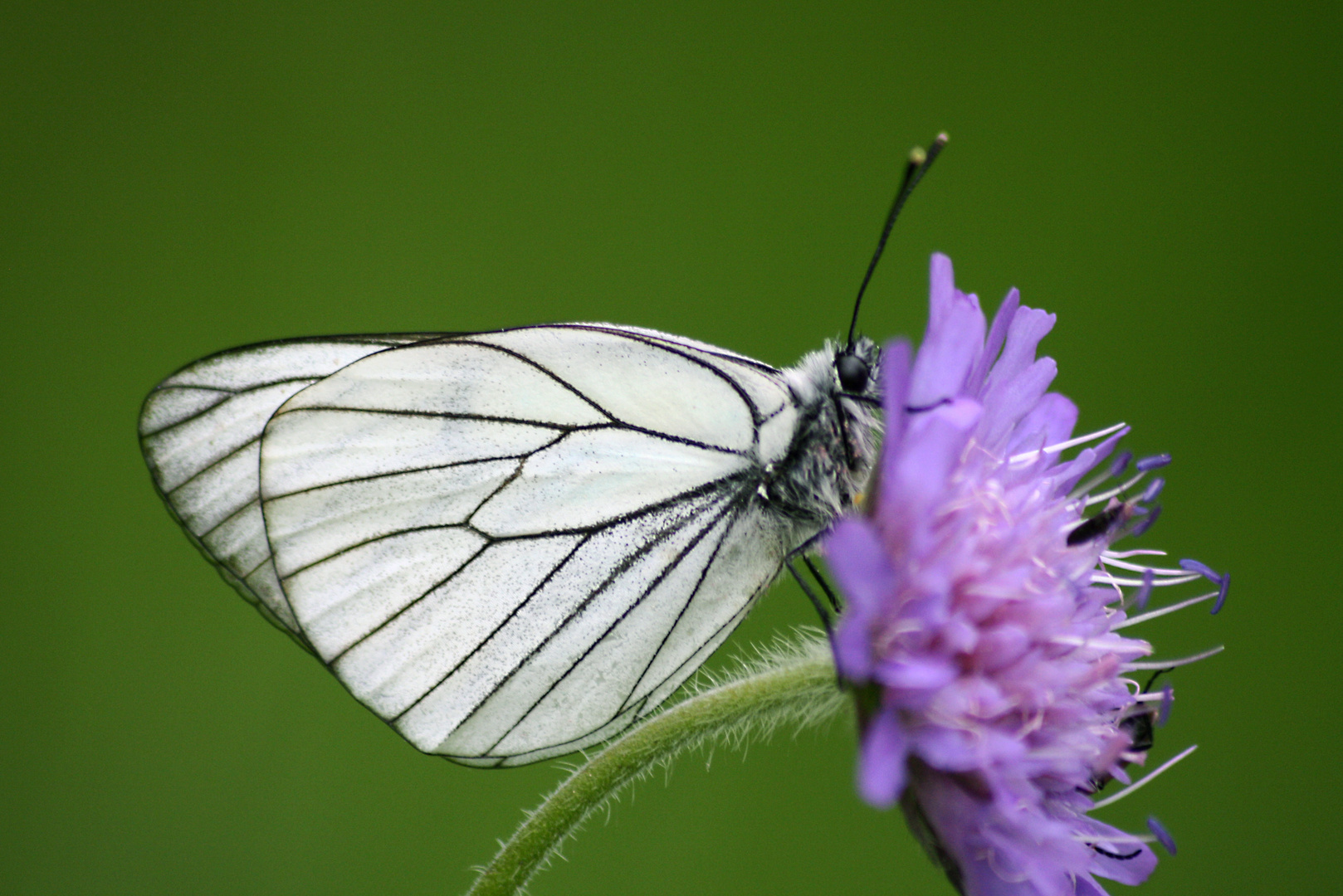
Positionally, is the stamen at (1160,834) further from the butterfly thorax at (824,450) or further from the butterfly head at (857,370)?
the butterfly head at (857,370)

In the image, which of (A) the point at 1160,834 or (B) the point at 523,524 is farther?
(B) the point at 523,524

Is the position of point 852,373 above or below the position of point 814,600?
above

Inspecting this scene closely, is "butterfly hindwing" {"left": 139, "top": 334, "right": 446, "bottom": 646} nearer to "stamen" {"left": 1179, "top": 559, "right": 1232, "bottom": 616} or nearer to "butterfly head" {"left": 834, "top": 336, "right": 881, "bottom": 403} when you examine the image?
"butterfly head" {"left": 834, "top": 336, "right": 881, "bottom": 403}

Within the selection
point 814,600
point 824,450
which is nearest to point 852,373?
point 824,450

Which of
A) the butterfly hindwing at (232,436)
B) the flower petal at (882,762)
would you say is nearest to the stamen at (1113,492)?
the flower petal at (882,762)

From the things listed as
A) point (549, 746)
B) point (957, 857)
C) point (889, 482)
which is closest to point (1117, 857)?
point (957, 857)

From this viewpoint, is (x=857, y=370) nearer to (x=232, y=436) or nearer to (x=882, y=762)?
(x=882, y=762)

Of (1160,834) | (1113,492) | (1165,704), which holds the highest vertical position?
(1113,492)
